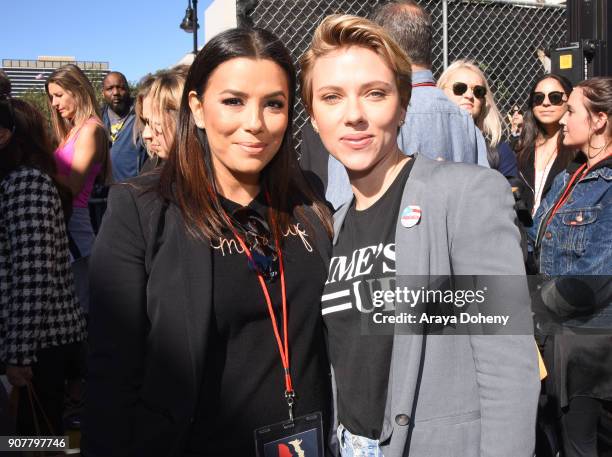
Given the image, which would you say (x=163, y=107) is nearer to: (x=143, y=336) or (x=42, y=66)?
(x=143, y=336)

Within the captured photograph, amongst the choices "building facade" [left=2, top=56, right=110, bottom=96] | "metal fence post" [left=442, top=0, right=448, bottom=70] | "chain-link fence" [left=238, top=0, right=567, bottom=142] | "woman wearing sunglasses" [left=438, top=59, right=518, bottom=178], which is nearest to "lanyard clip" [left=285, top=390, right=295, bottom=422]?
"woman wearing sunglasses" [left=438, top=59, right=518, bottom=178]

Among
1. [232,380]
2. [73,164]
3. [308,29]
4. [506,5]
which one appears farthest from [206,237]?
[506,5]

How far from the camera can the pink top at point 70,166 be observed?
184 inches

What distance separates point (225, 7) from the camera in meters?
5.39

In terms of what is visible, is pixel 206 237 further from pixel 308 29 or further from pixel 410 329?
pixel 308 29

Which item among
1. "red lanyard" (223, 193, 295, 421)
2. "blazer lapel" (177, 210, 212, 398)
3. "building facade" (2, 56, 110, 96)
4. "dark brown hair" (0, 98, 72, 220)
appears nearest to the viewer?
"blazer lapel" (177, 210, 212, 398)

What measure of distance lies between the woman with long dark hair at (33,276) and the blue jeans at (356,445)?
1.93 m

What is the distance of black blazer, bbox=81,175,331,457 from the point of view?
1.83 meters

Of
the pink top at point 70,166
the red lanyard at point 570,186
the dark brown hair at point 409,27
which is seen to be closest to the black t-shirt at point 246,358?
the dark brown hair at point 409,27

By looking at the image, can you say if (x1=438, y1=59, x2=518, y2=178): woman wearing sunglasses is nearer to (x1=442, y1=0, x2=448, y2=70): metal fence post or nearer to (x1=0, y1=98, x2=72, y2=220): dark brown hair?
(x1=442, y1=0, x2=448, y2=70): metal fence post

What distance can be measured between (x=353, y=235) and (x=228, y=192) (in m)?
0.42

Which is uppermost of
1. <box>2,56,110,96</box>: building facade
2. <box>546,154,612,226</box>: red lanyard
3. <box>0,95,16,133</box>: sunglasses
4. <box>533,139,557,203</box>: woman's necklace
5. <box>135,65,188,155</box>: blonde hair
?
<box>2,56,110,96</box>: building facade

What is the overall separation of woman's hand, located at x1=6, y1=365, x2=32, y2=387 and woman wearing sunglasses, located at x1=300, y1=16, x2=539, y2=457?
1.92 metres

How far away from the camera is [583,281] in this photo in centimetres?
340
